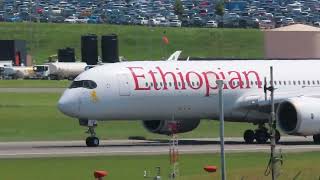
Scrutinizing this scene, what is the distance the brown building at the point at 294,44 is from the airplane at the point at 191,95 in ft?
142

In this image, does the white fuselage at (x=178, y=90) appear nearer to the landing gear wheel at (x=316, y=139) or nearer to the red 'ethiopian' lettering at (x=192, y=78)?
the red 'ethiopian' lettering at (x=192, y=78)

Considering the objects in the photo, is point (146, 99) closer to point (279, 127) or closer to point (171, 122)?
point (171, 122)

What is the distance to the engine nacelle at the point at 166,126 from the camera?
6278cm

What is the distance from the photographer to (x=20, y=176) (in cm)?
4459

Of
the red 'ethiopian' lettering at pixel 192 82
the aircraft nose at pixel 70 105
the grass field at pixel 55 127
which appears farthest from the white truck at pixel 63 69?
the aircraft nose at pixel 70 105

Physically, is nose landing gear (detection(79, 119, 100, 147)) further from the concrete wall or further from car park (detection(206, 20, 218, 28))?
car park (detection(206, 20, 218, 28))

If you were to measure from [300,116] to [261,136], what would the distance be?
114 inches

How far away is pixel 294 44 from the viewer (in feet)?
353

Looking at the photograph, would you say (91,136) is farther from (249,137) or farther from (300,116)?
(300,116)

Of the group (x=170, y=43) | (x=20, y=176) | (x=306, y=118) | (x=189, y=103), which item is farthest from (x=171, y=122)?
(x=170, y=43)

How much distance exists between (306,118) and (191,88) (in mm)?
5353

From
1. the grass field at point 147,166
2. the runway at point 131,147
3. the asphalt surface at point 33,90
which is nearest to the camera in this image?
the grass field at point 147,166

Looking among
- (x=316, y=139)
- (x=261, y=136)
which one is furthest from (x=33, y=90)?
(x=316, y=139)

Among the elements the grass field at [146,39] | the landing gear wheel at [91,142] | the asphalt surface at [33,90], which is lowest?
the grass field at [146,39]
